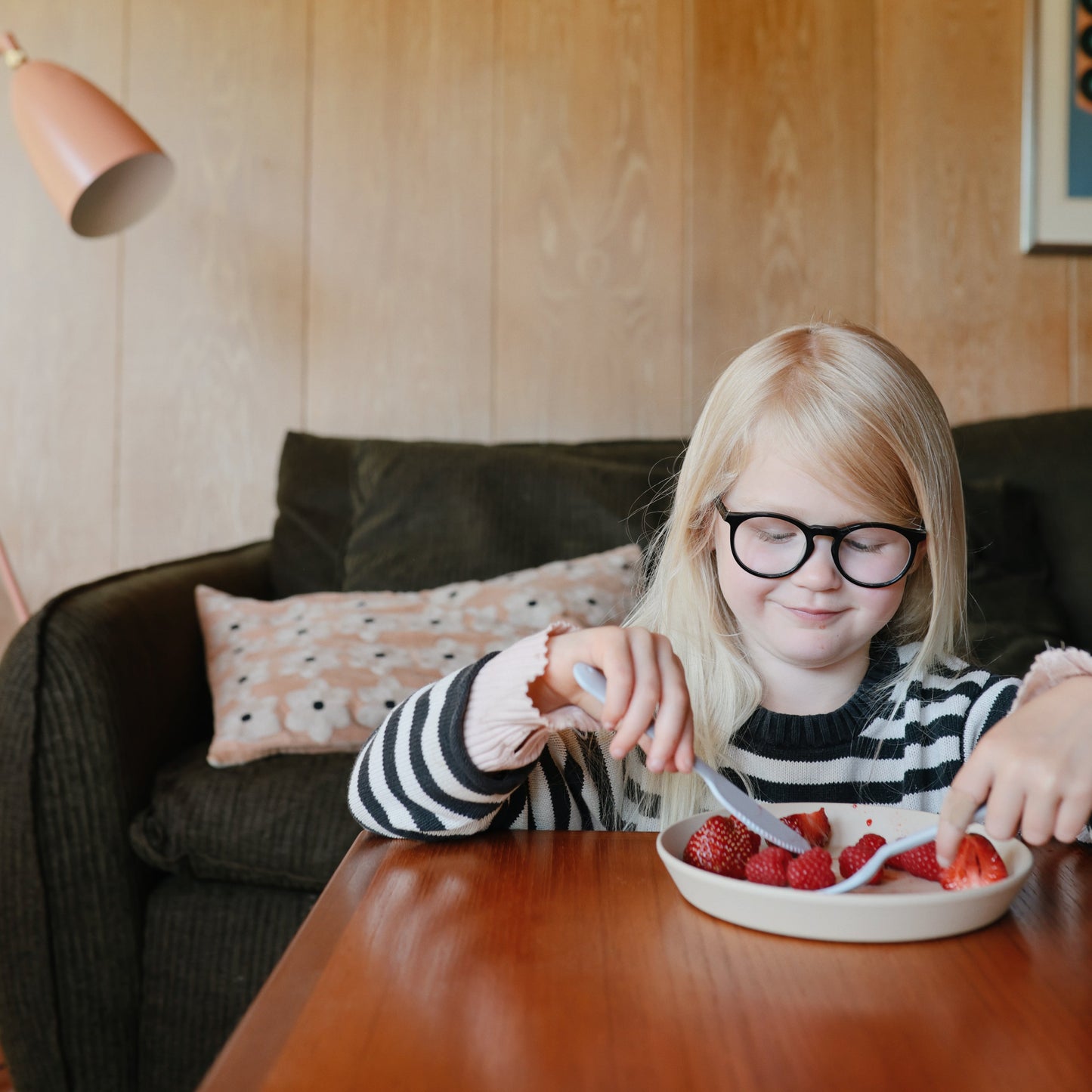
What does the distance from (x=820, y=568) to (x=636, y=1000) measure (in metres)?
0.50

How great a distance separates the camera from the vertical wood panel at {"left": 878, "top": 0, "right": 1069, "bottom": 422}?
2213 mm

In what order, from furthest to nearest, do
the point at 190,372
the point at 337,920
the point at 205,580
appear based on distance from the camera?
1. the point at 190,372
2. the point at 205,580
3. the point at 337,920

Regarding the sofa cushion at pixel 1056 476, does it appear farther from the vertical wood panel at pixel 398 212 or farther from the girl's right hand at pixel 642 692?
the girl's right hand at pixel 642 692

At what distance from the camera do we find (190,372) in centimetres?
222

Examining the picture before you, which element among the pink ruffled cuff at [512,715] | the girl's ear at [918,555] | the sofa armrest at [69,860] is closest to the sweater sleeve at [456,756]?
the pink ruffled cuff at [512,715]

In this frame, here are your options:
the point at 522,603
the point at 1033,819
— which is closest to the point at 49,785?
the point at 522,603

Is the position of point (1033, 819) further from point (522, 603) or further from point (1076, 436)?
point (1076, 436)

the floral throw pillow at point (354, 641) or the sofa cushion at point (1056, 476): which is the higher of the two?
the sofa cushion at point (1056, 476)

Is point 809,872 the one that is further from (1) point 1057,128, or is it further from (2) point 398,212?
(1) point 1057,128

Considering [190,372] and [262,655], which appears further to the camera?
[190,372]

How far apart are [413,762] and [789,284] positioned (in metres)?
1.69

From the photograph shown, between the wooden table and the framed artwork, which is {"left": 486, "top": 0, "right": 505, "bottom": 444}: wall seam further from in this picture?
the wooden table

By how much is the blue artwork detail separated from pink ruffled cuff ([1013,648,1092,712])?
1.72 metres

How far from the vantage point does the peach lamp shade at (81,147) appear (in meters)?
1.74
